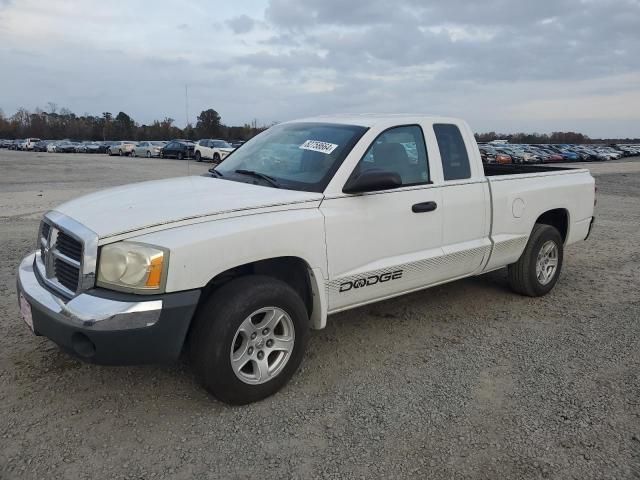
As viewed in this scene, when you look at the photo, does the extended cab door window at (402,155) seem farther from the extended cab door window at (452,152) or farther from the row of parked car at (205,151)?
the row of parked car at (205,151)

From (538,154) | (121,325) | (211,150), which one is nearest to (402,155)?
(121,325)

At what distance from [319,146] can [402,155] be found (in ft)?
2.25

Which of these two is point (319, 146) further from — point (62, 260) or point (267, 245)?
point (62, 260)

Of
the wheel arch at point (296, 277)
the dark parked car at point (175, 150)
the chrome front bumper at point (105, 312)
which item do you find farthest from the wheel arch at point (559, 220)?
the dark parked car at point (175, 150)

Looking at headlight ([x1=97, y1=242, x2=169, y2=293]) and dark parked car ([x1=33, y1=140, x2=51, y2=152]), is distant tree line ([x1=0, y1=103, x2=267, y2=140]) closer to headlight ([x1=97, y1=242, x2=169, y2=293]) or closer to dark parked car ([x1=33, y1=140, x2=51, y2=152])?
dark parked car ([x1=33, y1=140, x2=51, y2=152])

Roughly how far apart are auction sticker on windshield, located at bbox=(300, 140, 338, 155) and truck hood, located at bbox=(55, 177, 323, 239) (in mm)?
489

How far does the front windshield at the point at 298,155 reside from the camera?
373 cm

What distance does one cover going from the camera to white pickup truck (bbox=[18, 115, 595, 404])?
285cm

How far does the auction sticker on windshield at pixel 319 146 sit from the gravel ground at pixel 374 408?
1534 mm

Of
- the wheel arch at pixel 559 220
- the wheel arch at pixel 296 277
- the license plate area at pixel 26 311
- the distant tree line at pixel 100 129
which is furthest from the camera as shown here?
the distant tree line at pixel 100 129

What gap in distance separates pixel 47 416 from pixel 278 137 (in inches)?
104

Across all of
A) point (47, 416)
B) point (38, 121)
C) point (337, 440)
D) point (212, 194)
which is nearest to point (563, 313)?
point (337, 440)

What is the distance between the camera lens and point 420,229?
4062mm

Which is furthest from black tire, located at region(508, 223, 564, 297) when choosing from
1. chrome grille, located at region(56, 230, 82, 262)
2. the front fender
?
chrome grille, located at region(56, 230, 82, 262)
